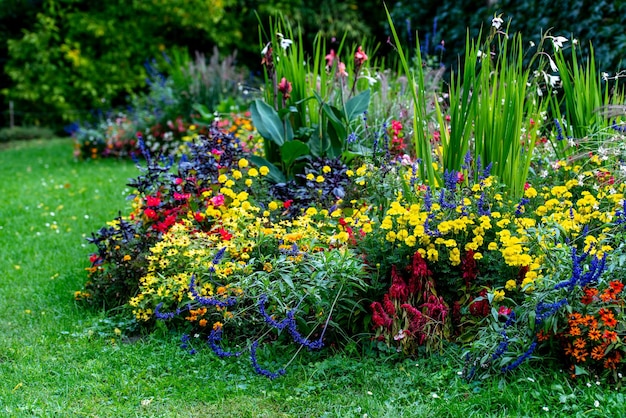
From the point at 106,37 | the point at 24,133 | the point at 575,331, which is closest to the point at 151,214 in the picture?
the point at 575,331

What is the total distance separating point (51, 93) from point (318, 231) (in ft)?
40.0

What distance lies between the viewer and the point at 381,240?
3.38 m

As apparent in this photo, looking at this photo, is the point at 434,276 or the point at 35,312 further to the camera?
the point at 35,312

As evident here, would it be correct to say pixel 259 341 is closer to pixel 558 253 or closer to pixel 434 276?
pixel 434 276

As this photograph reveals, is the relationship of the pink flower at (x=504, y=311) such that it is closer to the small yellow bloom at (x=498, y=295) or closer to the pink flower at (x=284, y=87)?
the small yellow bloom at (x=498, y=295)

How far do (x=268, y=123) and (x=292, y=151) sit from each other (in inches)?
11.6

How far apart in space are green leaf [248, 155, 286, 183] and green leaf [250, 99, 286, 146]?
0.53 ft

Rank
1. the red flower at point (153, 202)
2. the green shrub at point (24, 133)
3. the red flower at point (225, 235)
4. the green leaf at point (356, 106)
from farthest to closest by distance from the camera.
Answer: the green shrub at point (24, 133)
the green leaf at point (356, 106)
the red flower at point (153, 202)
the red flower at point (225, 235)

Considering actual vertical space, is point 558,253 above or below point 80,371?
above

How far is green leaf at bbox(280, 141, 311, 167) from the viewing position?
4527 millimetres

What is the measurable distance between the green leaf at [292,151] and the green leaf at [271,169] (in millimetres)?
103

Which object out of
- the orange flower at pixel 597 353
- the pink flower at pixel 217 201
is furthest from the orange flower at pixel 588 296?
the pink flower at pixel 217 201

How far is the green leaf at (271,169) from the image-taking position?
4.64 metres

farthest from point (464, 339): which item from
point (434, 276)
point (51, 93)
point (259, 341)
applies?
point (51, 93)
